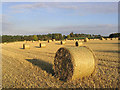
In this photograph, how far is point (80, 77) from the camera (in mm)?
6684

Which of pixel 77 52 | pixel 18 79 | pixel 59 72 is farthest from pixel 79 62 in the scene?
pixel 18 79

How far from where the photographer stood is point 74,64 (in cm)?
654

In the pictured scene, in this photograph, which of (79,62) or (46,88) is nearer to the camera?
(46,88)

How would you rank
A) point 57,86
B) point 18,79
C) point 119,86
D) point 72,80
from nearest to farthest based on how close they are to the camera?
point 119,86 → point 57,86 → point 72,80 → point 18,79

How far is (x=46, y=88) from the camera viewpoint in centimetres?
565

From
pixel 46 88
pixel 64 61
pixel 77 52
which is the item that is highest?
pixel 77 52

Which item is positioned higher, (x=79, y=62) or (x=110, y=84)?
(x=79, y=62)

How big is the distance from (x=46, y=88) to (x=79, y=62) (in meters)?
1.97

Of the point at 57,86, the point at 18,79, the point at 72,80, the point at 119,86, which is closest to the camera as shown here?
the point at 119,86

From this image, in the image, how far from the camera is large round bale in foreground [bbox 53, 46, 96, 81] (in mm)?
6539

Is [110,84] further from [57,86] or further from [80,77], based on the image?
[57,86]

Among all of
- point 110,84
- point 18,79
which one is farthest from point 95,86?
point 18,79

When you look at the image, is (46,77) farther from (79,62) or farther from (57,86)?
(79,62)

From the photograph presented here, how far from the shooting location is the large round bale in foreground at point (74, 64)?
654 centimetres
